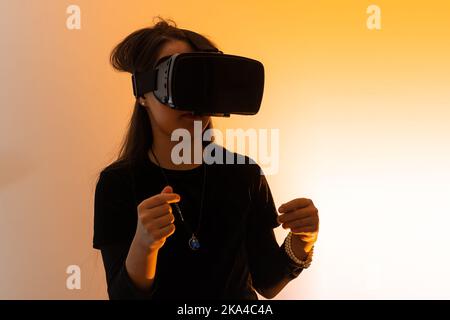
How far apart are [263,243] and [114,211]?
27 centimetres

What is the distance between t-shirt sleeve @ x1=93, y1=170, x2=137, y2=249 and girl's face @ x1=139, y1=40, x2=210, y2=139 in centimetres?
12

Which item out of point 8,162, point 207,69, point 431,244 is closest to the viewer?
point 207,69

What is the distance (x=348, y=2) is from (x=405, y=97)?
1.04ft

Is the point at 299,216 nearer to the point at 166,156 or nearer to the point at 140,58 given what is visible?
the point at 166,156

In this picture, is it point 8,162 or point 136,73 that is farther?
point 8,162

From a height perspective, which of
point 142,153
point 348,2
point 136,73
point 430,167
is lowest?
point 430,167

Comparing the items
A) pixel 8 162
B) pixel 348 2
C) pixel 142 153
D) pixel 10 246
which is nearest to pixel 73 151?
pixel 8 162

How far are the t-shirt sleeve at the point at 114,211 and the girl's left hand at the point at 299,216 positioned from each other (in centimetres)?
25

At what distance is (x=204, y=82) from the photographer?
0.63 metres

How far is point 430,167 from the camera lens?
1206 millimetres

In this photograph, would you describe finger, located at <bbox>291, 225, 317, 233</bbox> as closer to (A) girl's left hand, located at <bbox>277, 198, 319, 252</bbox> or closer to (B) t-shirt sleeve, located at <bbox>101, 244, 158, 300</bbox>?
(A) girl's left hand, located at <bbox>277, 198, 319, 252</bbox>

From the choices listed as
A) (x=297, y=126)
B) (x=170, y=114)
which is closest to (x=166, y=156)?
(x=170, y=114)

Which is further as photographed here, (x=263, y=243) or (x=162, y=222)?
(x=263, y=243)
